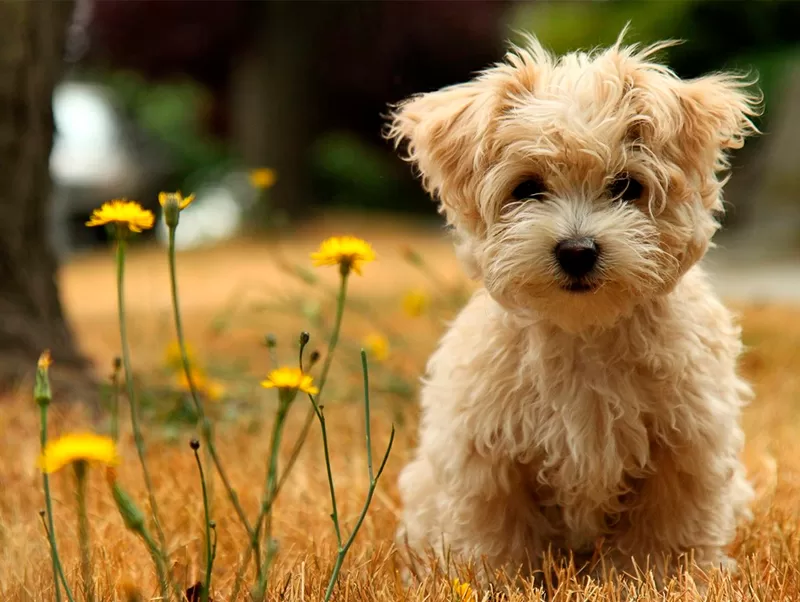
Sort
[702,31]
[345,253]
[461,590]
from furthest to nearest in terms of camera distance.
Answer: [702,31] < [461,590] < [345,253]

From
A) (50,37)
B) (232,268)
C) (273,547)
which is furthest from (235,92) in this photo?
(273,547)

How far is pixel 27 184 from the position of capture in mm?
4273

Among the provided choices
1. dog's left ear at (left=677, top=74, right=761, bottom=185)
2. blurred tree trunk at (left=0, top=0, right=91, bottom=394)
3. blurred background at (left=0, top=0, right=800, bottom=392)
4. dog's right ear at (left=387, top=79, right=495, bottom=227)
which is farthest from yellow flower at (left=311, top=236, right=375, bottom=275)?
blurred tree trunk at (left=0, top=0, right=91, bottom=394)

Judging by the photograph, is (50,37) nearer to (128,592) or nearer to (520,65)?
(520,65)

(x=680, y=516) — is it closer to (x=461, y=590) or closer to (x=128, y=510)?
(x=461, y=590)

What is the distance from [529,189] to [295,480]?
135 cm

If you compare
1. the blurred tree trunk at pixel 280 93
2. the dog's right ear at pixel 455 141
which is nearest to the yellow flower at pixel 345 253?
the dog's right ear at pixel 455 141

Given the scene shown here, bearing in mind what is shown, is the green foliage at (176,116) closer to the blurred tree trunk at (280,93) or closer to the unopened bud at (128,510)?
the blurred tree trunk at (280,93)

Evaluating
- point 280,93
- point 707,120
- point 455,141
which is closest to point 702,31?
point 707,120

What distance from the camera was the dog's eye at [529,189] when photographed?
2488 mm

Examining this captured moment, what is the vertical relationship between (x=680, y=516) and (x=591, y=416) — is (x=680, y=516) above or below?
below

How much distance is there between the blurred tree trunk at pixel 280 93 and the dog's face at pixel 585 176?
1138 centimetres

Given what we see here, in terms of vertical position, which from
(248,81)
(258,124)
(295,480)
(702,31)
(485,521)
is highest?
(702,31)

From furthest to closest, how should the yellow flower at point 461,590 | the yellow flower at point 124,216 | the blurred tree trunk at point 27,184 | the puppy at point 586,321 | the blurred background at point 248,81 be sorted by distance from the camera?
the blurred background at point 248,81, the blurred tree trunk at point 27,184, the puppy at point 586,321, the yellow flower at point 461,590, the yellow flower at point 124,216
